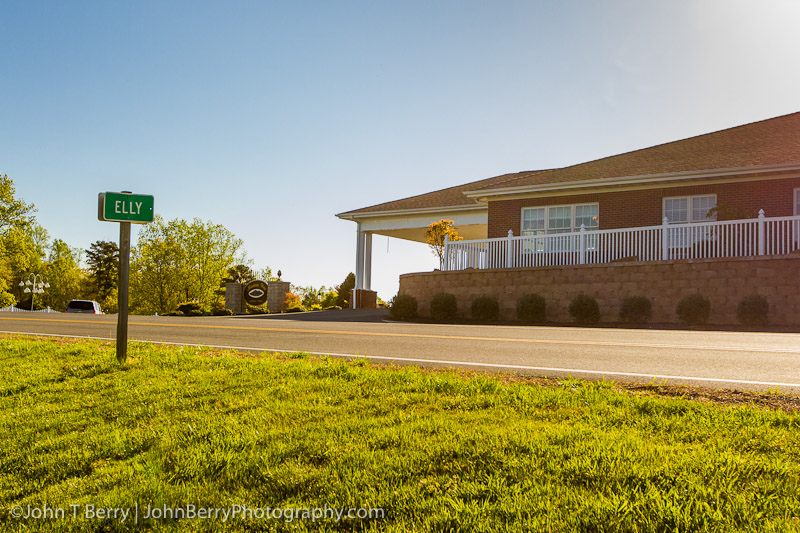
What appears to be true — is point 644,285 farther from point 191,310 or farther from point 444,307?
point 191,310

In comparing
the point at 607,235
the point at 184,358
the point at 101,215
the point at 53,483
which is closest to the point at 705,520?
the point at 53,483

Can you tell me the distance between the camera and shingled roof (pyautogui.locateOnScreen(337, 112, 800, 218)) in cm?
2067

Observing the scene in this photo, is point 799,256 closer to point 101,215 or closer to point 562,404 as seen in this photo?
point 562,404

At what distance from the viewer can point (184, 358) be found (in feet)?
27.7

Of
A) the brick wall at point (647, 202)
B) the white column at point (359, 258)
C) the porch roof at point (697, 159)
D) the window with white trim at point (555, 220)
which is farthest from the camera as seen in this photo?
the white column at point (359, 258)

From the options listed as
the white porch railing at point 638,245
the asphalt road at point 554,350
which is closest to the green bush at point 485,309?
the white porch railing at point 638,245

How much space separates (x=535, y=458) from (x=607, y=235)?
18437 millimetres

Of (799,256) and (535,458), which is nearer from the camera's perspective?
(535,458)

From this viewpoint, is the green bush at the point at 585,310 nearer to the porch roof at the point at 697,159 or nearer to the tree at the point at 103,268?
the porch roof at the point at 697,159

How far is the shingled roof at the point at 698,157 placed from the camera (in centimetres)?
2067

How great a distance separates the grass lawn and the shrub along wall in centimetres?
1326

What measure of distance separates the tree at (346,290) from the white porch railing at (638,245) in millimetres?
11860

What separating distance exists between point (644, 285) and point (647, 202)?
4781 millimetres

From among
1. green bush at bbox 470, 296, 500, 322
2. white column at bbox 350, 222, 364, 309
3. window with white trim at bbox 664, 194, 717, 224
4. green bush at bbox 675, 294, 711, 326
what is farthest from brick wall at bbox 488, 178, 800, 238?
white column at bbox 350, 222, 364, 309
